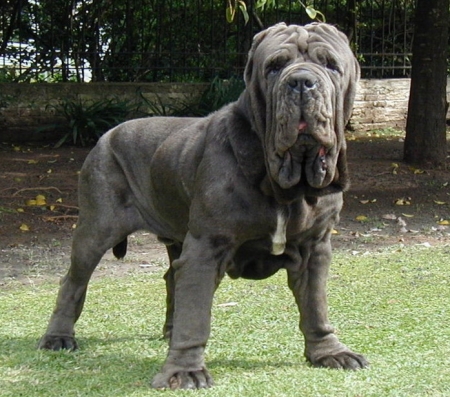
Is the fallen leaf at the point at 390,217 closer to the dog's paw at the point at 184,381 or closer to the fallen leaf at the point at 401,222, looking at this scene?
the fallen leaf at the point at 401,222

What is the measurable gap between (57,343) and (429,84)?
386 inches

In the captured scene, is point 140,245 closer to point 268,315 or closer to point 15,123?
point 268,315

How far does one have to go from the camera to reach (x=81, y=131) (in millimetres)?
15836

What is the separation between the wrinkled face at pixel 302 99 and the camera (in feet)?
15.7

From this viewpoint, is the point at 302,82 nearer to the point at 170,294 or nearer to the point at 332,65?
the point at 332,65

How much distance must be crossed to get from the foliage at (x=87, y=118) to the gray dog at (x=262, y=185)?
373 inches

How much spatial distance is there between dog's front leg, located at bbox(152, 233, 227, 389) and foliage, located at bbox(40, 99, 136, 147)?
10419 mm

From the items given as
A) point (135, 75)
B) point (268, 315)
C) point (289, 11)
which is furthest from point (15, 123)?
point (268, 315)

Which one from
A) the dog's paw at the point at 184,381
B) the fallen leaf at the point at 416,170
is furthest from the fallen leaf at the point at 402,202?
the dog's paw at the point at 184,381

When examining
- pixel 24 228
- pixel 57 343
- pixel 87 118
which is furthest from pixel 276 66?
pixel 87 118

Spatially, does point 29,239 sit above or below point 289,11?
below

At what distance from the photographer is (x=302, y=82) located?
4.76 m

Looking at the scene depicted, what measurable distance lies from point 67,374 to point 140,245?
508 centimetres

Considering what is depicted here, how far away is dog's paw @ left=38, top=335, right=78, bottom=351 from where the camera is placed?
643 centimetres
